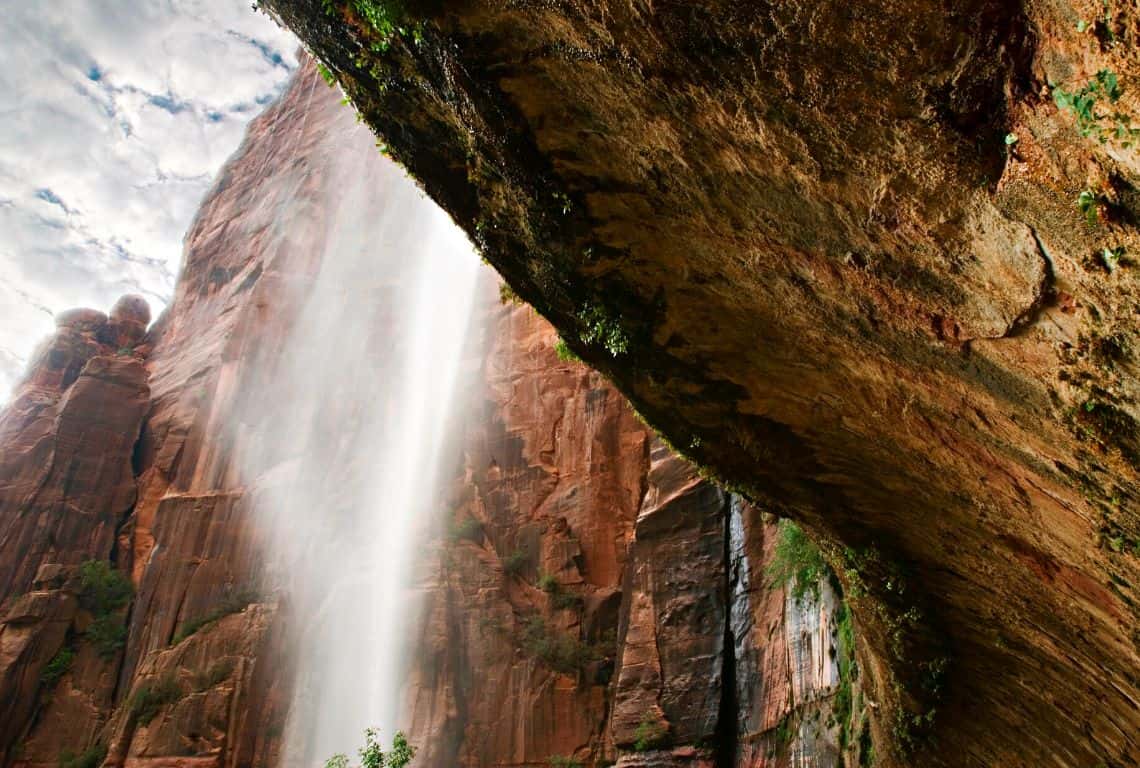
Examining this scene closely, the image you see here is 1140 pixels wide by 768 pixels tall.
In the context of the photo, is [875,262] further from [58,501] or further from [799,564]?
[58,501]

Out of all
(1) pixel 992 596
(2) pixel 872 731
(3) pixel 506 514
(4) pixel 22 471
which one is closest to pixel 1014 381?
(1) pixel 992 596

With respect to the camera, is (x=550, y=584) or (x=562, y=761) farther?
(x=550, y=584)

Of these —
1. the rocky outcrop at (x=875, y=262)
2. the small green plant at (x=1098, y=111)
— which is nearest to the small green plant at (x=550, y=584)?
the rocky outcrop at (x=875, y=262)

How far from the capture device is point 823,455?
591 centimetres

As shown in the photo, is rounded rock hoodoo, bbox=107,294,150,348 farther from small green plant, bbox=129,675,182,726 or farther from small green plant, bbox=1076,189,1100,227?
small green plant, bbox=1076,189,1100,227

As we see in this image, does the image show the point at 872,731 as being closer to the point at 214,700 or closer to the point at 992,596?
the point at 992,596

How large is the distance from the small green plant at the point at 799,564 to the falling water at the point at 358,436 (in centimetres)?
1120

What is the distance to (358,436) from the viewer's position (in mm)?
26141

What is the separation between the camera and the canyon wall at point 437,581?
1387cm

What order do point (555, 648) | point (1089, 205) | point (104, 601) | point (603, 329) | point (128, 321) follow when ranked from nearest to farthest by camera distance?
point (1089, 205), point (603, 329), point (555, 648), point (104, 601), point (128, 321)

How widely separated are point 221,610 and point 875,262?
78.4 feet

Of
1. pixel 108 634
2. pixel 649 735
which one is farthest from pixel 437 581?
pixel 108 634

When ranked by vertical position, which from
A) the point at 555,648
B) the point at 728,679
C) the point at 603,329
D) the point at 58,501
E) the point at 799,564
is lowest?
the point at 728,679

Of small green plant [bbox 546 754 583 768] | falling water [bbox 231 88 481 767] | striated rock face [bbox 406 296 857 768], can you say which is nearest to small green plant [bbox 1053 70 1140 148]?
striated rock face [bbox 406 296 857 768]
